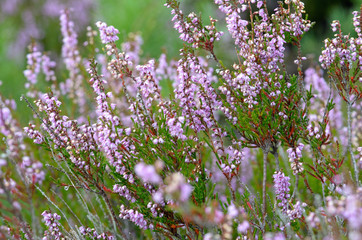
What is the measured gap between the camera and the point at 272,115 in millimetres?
2639

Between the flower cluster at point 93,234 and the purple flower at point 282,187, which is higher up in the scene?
the purple flower at point 282,187

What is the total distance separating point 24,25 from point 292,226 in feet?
35.0

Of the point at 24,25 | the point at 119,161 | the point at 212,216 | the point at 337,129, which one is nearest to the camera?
the point at 212,216

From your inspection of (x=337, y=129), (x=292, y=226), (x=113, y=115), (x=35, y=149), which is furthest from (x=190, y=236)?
(x=35, y=149)

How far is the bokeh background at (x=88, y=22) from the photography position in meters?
9.94

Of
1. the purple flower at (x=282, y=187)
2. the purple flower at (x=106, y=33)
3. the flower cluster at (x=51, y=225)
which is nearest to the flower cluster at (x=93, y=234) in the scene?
the flower cluster at (x=51, y=225)

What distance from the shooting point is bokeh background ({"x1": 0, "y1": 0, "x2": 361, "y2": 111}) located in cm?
994

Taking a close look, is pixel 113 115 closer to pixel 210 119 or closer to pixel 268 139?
pixel 210 119

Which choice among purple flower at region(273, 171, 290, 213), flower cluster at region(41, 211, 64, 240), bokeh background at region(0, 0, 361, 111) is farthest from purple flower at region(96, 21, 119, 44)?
bokeh background at region(0, 0, 361, 111)

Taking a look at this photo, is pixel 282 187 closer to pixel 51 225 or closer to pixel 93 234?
pixel 93 234

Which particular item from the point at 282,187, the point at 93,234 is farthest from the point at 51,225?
the point at 282,187

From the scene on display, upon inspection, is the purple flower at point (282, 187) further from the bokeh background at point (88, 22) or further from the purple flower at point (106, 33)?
the bokeh background at point (88, 22)

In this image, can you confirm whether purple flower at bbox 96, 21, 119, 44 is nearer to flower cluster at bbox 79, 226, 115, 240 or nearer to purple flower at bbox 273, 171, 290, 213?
flower cluster at bbox 79, 226, 115, 240

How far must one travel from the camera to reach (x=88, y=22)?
39.1ft
